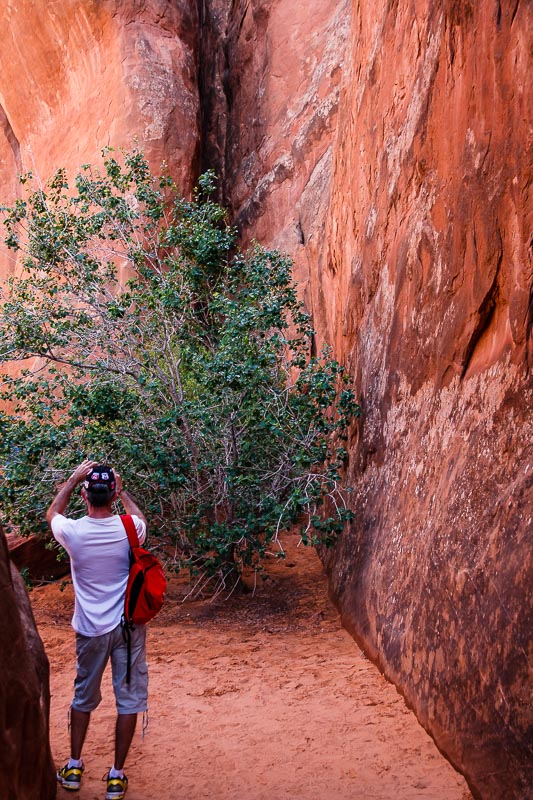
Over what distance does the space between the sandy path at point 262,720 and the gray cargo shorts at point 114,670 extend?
536mm

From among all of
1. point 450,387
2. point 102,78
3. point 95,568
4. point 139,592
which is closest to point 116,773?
point 139,592

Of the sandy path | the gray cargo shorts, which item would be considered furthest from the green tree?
the gray cargo shorts

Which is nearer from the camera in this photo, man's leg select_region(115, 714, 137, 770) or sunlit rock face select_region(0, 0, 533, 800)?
man's leg select_region(115, 714, 137, 770)

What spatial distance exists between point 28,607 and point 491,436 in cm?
266

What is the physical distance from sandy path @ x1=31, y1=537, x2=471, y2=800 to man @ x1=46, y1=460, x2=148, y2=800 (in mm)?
334

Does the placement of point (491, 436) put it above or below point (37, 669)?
above

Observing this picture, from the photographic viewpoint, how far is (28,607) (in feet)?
12.5

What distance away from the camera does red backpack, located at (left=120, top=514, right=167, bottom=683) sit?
3922mm

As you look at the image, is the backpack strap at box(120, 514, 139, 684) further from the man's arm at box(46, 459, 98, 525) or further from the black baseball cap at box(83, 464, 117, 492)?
the man's arm at box(46, 459, 98, 525)

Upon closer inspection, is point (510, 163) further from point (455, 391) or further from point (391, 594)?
point (391, 594)

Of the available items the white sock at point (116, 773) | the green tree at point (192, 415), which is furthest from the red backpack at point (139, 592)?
the green tree at point (192, 415)

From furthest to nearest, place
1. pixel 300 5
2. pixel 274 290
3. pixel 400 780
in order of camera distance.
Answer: pixel 300 5 < pixel 274 290 < pixel 400 780

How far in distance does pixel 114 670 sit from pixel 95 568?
1.70 ft

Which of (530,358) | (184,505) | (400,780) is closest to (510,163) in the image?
(530,358)
